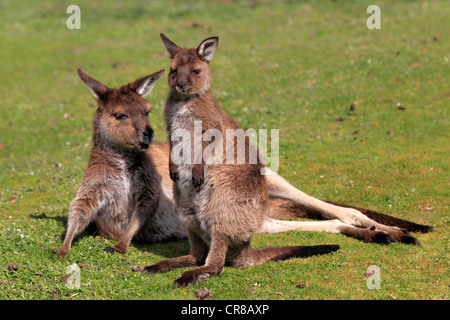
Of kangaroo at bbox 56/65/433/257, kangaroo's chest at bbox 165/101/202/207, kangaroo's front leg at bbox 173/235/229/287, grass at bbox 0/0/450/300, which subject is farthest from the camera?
kangaroo at bbox 56/65/433/257

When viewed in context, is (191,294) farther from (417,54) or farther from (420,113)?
(417,54)


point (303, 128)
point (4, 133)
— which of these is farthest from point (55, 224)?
point (4, 133)

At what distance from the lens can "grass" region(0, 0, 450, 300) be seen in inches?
238

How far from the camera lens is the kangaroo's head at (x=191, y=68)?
6.33 meters

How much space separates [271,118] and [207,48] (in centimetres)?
685

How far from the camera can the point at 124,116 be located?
22.6 feet

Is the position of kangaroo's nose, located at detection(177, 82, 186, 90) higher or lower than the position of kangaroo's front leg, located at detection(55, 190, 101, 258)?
higher

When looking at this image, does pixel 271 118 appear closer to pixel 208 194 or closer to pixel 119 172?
pixel 119 172

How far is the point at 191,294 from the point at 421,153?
6.83m

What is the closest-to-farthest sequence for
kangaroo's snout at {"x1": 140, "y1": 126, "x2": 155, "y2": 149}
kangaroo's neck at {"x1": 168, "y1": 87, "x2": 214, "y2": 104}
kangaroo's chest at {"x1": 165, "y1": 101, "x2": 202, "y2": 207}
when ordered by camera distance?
kangaroo's chest at {"x1": 165, "y1": 101, "x2": 202, "y2": 207} < kangaroo's neck at {"x1": 168, "y1": 87, "x2": 214, "y2": 104} < kangaroo's snout at {"x1": 140, "y1": 126, "x2": 155, "y2": 149}

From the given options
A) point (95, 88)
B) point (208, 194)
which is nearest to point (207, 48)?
point (95, 88)

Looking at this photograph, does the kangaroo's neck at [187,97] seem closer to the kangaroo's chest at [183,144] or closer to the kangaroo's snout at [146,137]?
the kangaroo's chest at [183,144]

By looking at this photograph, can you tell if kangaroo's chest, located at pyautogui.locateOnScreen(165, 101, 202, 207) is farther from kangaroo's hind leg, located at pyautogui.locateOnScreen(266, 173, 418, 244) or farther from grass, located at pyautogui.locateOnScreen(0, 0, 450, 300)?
kangaroo's hind leg, located at pyautogui.locateOnScreen(266, 173, 418, 244)

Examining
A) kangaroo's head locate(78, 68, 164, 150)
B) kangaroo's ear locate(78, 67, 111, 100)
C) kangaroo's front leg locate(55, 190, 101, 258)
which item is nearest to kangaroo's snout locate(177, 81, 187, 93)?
kangaroo's head locate(78, 68, 164, 150)
